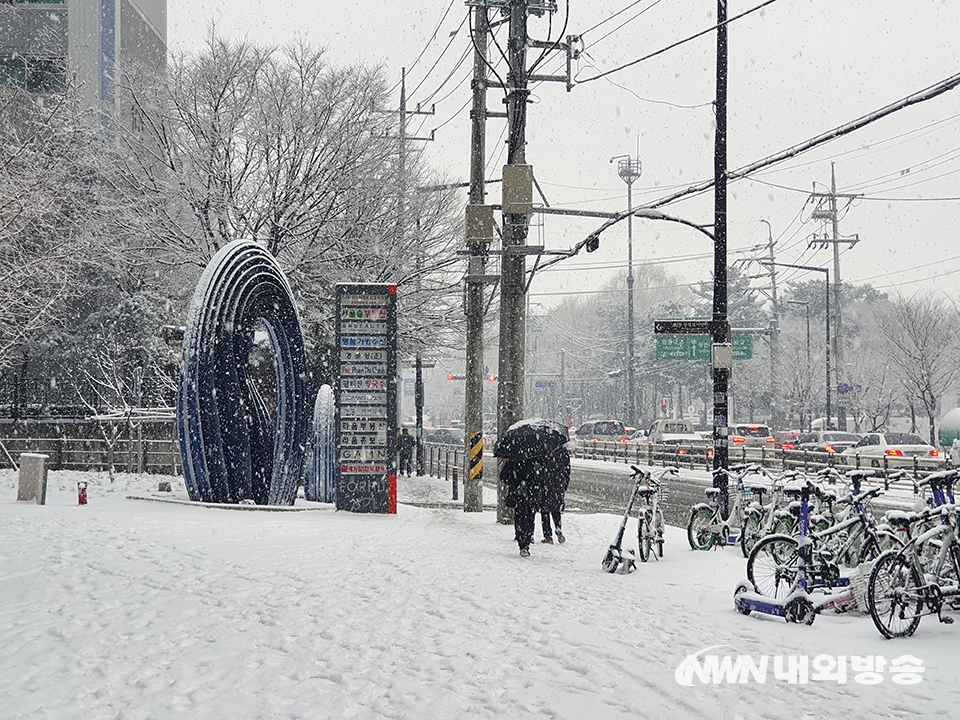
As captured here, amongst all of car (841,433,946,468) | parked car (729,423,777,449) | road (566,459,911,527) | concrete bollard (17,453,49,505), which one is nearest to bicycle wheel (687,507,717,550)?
road (566,459,911,527)

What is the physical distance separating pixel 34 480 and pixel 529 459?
31.5 feet

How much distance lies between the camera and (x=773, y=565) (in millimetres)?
9312

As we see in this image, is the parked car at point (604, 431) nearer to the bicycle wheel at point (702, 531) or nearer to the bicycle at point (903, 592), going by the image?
the bicycle wheel at point (702, 531)

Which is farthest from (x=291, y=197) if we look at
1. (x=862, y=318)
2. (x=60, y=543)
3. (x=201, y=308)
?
Answer: (x=862, y=318)

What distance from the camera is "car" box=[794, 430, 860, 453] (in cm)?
3819

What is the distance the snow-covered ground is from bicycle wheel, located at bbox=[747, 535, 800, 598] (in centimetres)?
42

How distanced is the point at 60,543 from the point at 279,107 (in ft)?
62.7

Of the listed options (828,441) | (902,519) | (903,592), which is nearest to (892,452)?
(828,441)

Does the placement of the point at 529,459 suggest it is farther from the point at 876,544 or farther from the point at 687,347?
the point at 687,347

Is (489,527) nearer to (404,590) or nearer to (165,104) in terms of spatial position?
(404,590)

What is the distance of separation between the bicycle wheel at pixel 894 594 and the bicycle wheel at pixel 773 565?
1.26 metres

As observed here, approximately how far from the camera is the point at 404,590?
30.2 ft

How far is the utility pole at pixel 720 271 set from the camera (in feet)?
48.7

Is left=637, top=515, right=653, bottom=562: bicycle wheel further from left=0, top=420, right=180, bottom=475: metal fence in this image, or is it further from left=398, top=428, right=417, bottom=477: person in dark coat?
left=398, top=428, right=417, bottom=477: person in dark coat
